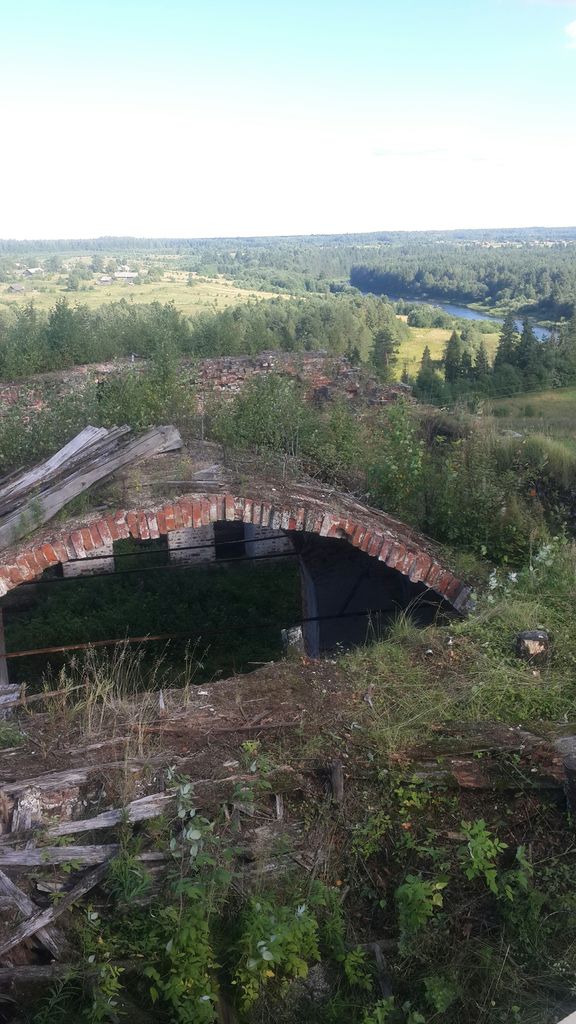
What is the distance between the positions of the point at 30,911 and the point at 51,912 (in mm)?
93

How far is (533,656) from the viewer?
438 centimetres

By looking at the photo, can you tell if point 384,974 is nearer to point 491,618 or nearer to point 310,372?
point 491,618

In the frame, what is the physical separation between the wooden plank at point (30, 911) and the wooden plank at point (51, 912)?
3 centimetres

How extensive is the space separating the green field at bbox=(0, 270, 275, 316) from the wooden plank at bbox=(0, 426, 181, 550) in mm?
35369

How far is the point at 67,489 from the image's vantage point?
5555mm

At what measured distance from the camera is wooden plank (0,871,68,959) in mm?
2861

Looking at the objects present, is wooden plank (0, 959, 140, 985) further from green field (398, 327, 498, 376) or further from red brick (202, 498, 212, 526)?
green field (398, 327, 498, 376)

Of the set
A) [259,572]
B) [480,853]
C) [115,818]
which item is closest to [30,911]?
[115,818]

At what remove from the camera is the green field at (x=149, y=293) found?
4291 centimetres

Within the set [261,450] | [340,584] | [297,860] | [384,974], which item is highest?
[261,450]

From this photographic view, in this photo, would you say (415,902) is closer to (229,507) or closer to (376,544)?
(376,544)

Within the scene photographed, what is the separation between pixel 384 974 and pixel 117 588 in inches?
308

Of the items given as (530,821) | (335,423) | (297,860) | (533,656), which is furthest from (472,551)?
(297,860)

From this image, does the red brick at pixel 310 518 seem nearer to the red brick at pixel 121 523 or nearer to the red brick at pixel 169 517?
the red brick at pixel 169 517
